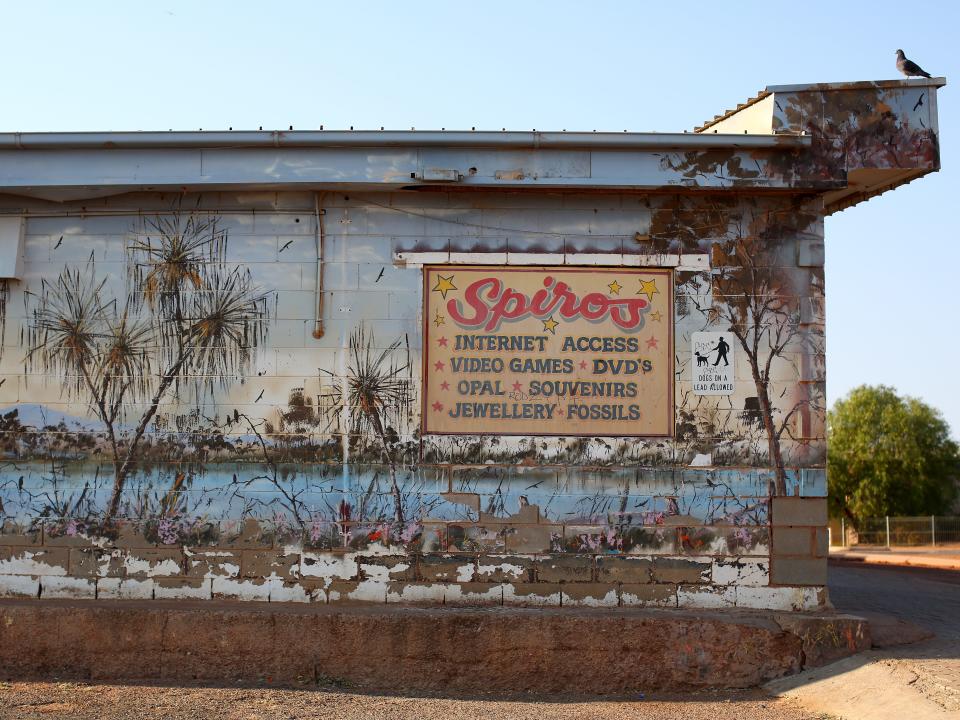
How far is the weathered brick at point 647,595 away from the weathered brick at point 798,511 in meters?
1.02

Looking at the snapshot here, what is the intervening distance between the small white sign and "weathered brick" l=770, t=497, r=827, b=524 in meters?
0.98

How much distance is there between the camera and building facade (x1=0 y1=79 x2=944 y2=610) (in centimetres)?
812

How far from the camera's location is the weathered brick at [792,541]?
8102mm

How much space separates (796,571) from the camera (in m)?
8.08

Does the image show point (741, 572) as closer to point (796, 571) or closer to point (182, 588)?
point (796, 571)

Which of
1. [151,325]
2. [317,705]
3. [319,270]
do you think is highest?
[319,270]

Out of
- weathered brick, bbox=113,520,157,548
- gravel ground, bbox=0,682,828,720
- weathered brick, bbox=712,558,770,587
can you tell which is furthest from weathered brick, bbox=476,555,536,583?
weathered brick, bbox=113,520,157,548

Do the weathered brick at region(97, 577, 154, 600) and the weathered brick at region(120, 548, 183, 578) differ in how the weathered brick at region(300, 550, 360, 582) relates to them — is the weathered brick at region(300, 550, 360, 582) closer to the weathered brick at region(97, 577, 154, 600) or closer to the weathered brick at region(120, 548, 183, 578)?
the weathered brick at region(120, 548, 183, 578)

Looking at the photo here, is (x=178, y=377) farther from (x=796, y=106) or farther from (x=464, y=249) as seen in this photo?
(x=796, y=106)

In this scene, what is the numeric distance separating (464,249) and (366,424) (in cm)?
166

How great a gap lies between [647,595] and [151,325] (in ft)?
15.3

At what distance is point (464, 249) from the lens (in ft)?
27.5

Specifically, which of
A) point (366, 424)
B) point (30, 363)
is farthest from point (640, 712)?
point (30, 363)

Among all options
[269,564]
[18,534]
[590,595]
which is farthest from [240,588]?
[590,595]
